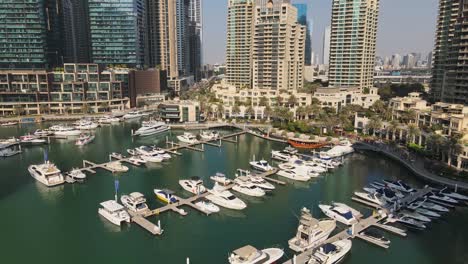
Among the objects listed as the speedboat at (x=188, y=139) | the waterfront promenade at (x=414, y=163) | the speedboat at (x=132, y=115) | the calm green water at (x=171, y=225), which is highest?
the speedboat at (x=132, y=115)

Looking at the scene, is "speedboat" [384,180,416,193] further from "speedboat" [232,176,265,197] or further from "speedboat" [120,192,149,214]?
"speedboat" [120,192,149,214]

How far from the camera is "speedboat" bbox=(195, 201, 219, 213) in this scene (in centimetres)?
3841

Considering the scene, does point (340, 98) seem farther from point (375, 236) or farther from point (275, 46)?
point (375, 236)

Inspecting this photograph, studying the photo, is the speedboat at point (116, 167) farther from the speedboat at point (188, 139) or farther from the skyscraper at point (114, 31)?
the skyscraper at point (114, 31)

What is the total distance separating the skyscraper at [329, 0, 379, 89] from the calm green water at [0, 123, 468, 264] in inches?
2730

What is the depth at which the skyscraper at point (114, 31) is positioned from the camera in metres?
128

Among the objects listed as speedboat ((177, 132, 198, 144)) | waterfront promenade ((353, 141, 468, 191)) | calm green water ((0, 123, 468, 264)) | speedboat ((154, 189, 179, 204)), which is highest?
speedboat ((177, 132, 198, 144))

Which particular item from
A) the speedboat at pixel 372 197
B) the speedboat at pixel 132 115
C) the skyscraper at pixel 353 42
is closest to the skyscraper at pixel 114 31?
the speedboat at pixel 132 115

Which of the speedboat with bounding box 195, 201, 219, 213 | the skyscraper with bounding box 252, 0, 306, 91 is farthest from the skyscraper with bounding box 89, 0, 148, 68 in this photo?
the speedboat with bounding box 195, 201, 219, 213

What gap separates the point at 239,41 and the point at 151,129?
71.3 meters

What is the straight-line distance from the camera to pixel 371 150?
214ft

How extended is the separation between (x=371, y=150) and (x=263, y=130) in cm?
2776

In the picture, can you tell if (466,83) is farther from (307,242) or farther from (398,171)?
(307,242)

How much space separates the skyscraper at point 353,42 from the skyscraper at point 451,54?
21696 mm
